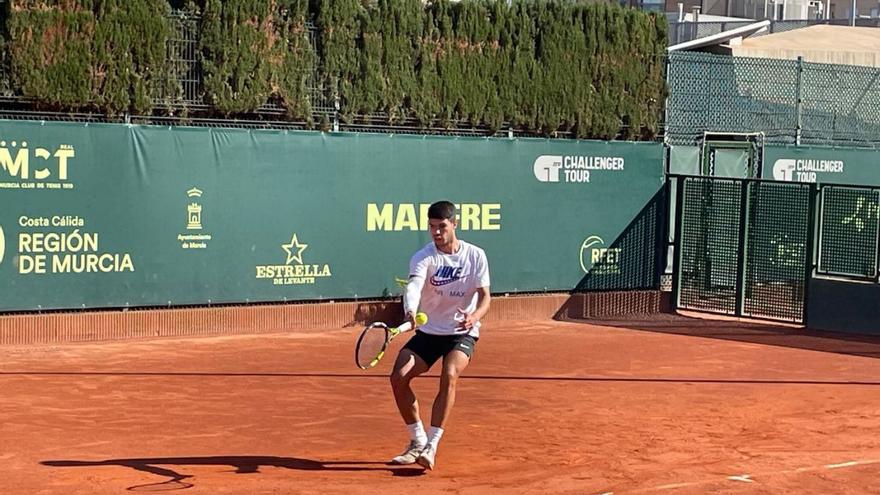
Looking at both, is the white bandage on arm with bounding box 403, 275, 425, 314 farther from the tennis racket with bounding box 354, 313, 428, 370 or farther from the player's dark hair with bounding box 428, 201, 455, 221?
the player's dark hair with bounding box 428, 201, 455, 221

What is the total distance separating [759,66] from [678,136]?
2.01 metres

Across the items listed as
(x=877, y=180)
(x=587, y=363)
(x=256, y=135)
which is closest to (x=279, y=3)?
(x=256, y=135)

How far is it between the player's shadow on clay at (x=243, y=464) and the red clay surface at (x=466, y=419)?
0.03 metres

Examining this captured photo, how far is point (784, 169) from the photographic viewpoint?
73.6 ft

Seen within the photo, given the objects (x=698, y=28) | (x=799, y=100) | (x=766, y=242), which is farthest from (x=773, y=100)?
(x=698, y=28)

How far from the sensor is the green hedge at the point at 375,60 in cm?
1644

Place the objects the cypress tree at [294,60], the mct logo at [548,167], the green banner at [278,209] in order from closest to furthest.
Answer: the green banner at [278,209], the cypress tree at [294,60], the mct logo at [548,167]

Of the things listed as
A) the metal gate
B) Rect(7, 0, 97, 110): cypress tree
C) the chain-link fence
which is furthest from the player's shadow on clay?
the metal gate

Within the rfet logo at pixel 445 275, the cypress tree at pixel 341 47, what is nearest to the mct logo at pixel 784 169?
the cypress tree at pixel 341 47

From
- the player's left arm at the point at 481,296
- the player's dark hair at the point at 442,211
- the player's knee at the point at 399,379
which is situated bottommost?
the player's knee at the point at 399,379

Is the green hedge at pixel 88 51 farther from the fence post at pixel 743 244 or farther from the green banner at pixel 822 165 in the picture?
the green banner at pixel 822 165

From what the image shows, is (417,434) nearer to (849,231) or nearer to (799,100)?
(849,231)

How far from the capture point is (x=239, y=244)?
56.6ft

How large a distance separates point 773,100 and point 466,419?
42.4ft
